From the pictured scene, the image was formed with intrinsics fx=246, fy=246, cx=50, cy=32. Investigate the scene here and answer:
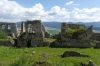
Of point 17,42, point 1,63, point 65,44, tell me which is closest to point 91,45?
point 65,44

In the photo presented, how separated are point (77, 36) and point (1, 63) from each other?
79.7 feet

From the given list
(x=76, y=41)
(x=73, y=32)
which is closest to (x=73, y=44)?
(x=76, y=41)

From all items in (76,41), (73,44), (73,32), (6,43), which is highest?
(73,32)

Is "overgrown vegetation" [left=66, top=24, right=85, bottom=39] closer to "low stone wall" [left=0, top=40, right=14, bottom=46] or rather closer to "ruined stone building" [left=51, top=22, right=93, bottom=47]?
"ruined stone building" [left=51, top=22, right=93, bottom=47]

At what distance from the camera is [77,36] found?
179 feet

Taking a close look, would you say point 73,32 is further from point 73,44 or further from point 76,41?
point 73,44

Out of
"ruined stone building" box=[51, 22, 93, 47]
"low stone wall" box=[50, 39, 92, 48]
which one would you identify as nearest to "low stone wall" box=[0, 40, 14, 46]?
"low stone wall" box=[50, 39, 92, 48]

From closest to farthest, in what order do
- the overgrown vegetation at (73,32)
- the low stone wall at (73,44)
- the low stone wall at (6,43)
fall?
the low stone wall at (73,44), the overgrown vegetation at (73,32), the low stone wall at (6,43)

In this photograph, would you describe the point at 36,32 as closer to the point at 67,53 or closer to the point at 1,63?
the point at 67,53

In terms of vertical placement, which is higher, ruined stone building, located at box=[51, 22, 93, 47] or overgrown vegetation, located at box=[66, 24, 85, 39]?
overgrown vegetation, located at box=[66, 24, 85, 39]

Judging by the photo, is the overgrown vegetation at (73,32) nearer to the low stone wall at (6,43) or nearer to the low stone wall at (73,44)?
the low stone wall at (73,44)

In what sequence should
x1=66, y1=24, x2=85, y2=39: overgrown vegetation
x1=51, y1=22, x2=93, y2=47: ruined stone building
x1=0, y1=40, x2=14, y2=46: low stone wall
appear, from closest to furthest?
x1=51, y1=22, x2=93, y2=47: ruined stone building < x1=66, y1=24, x2=85, y2=39: overgrown vegetation < x1=0, y1=40, x2=14, y2=46: low stone wall

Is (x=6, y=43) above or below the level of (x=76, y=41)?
below

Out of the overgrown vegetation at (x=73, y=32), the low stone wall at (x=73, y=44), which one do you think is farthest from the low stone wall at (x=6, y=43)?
the overgrown vegetation at (x=73, y=32)
